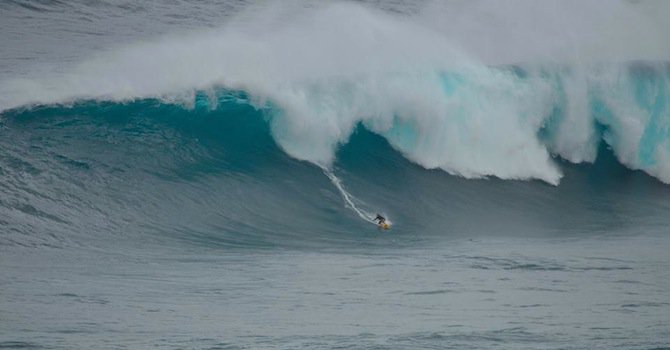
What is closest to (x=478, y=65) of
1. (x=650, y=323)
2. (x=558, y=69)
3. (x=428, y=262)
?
(x=558, y=69)

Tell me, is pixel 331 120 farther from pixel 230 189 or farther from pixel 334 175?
pixel 230 189

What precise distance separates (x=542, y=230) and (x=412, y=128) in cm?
280

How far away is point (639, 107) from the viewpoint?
19406 millimetres

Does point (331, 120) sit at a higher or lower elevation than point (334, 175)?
higher

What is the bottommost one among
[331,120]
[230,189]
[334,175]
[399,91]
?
[230,189]

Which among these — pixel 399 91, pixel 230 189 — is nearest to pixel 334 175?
pixel 230 189

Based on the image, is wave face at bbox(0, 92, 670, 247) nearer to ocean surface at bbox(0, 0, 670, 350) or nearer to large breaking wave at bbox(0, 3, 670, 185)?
ocean surface at bbox(0, 0, 670, 350)

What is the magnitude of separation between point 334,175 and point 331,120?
1.21 metres

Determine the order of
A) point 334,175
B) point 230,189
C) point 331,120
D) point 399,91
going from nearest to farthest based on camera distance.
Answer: point 230,189, point 334,175, point 331,120, point 399,91

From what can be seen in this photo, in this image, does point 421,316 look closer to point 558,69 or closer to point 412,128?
point 412,128

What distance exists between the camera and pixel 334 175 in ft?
53.4

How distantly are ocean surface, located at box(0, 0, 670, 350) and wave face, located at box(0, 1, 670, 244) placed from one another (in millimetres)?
40

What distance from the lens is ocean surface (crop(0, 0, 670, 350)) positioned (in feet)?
33.9

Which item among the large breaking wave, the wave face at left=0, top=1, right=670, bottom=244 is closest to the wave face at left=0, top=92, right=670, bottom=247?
the wave face at left=0, top=1, right=670, bottom=244
